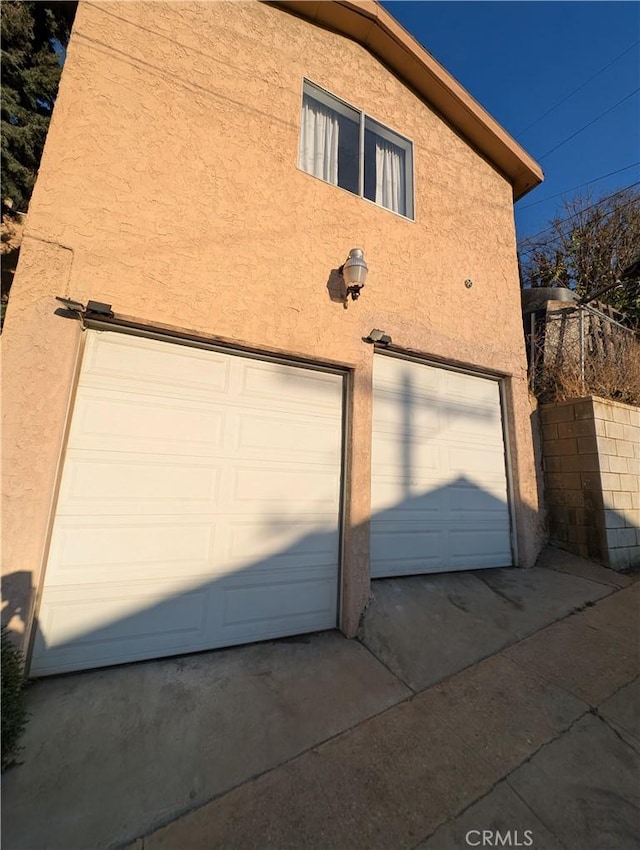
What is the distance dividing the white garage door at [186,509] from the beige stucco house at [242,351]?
0.02 meters

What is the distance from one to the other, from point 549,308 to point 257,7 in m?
6.21

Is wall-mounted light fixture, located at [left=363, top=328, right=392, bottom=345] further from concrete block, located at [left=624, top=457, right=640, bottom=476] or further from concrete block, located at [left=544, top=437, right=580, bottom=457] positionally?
concrete block, located at [left=624, top=457, right=640, bottom=476]

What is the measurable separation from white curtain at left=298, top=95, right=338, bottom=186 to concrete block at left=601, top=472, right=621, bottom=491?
5.20 meters

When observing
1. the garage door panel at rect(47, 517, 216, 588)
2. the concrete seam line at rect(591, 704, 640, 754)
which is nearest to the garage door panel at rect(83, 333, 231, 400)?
the garage door panel at rect(47, 517, 216, 588)

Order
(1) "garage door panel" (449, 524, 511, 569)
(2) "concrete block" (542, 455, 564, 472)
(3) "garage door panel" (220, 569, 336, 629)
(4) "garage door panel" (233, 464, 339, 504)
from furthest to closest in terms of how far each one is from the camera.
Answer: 1. (2) "concrete block" (542, 455, 564, 472)
2. (1) "garage door panel" (449, 524, 511, 569)
3. (4) "garage door panel" (233, 464, 339, 504)
4. (3) "garage door panel" (220, 569, 336, 629)

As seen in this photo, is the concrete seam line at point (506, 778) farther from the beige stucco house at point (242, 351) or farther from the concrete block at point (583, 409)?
the concrete block at point (583, 409)

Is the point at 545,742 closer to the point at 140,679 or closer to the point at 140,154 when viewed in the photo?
the point at 140,679

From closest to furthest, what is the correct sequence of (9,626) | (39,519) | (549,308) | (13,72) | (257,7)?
(9,626), (39,519), (257,7), (13,72), (549,308)

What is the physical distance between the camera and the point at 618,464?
4684 mm

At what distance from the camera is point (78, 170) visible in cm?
296

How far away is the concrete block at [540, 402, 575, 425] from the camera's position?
192 inches

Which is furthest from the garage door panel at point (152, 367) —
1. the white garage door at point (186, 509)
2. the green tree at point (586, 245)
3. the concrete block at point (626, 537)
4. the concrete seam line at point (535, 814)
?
the green tree at point (586, 245)

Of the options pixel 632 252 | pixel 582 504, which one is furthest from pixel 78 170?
pixel 632 252

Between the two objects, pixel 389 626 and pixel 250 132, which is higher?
pixel 250 132
